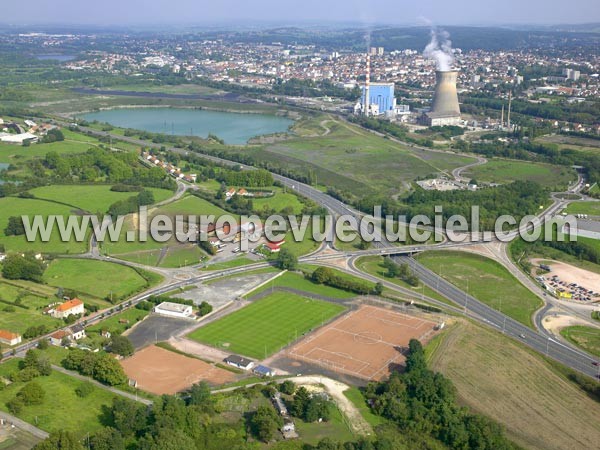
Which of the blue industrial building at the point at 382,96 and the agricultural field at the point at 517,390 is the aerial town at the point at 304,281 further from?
the blue industrial building at the point at 382,96

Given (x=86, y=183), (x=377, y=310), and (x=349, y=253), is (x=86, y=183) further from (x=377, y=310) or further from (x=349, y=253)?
(x=377, y=310)

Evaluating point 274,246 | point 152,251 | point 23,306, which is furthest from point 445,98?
point 23,306

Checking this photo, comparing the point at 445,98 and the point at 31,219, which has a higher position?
the point at 445,98

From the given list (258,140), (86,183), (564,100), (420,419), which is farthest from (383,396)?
(564,100)

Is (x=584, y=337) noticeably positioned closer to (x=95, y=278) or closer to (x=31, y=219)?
(x=95, y=278)

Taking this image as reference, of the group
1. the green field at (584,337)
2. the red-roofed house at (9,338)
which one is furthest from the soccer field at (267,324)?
the green field at (584,337)

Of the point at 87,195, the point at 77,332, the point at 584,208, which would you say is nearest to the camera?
the point at 77,332

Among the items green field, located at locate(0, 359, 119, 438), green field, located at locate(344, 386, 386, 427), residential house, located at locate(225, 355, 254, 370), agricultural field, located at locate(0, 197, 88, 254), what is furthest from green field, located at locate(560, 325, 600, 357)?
agricultural field, located at locate(0, 197, 88, 254)
